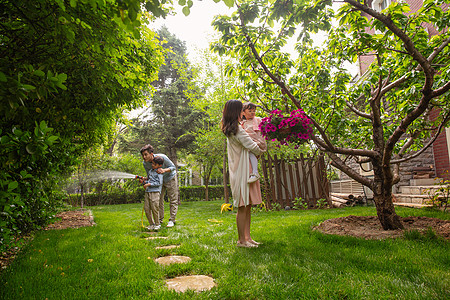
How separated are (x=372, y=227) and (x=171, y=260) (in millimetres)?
3082

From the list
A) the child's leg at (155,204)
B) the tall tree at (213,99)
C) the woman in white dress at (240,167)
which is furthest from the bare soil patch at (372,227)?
the tall tree at (213,99)

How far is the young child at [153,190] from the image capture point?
5.19 metres

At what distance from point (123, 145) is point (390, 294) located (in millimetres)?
18752

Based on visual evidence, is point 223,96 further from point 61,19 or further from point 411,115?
point 61,19

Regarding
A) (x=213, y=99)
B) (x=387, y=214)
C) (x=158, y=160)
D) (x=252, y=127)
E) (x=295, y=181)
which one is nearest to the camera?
(x=252, y=127)

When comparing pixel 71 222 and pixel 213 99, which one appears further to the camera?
pixel 213 99

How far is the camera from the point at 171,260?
2957 millimetres

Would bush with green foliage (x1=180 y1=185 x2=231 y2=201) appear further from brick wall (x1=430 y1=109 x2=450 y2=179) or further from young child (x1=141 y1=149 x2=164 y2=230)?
brick wall (x1=430 y1=109 x2=450 y2=179)

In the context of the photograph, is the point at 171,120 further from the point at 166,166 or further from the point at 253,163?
the point at 253,163

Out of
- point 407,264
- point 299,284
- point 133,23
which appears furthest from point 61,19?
point 407,264

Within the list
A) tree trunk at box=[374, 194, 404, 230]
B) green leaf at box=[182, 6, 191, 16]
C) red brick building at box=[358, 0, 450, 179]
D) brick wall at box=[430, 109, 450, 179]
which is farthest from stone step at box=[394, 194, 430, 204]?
green leaf at box=[182, 6, 191, 16]

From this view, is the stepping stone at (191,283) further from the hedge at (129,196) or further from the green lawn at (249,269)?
the hedge at (129,196)

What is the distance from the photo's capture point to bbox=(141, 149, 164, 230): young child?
17.0ft

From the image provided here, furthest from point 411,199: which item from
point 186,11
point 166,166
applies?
point 186,11
